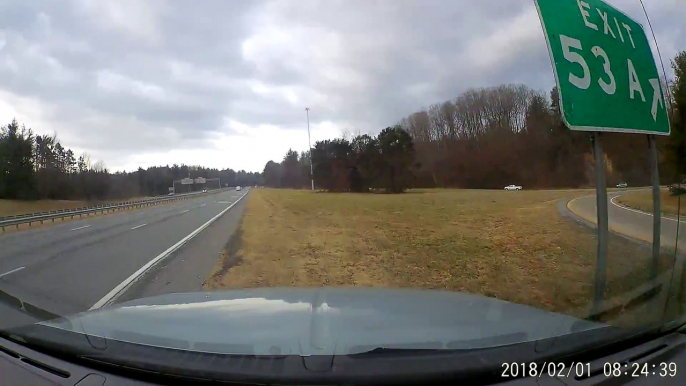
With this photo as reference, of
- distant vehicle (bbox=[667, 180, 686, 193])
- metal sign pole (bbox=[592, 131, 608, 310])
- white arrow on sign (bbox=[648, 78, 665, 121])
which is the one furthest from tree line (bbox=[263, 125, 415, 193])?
metal sign pole (bbox=[592, 131, 608, 310])

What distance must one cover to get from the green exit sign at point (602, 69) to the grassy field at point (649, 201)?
1.57 m

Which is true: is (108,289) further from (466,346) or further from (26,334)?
(466,346)

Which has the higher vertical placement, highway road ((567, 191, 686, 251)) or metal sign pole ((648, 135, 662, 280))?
metal sign pole ((648, 135, 662, 280))

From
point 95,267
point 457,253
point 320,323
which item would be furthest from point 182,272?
point 320,323

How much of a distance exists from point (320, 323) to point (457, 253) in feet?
26.2

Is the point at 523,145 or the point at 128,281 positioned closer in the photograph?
the point at 128,281

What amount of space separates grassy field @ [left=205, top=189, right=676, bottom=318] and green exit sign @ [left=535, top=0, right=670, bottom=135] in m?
2.18

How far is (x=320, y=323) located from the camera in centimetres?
268

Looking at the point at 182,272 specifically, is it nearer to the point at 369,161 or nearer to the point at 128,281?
the point at 128,281

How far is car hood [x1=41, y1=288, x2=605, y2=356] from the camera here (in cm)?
220

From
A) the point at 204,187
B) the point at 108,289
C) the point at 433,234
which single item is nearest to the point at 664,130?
the point at 108,289

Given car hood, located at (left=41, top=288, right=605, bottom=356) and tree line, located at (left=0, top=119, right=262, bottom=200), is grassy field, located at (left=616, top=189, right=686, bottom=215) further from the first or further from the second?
tree line, located at (left=0, top=119, right=262, bottom=200)

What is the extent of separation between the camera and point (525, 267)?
8336mm

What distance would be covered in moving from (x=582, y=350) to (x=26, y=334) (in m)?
3.32
